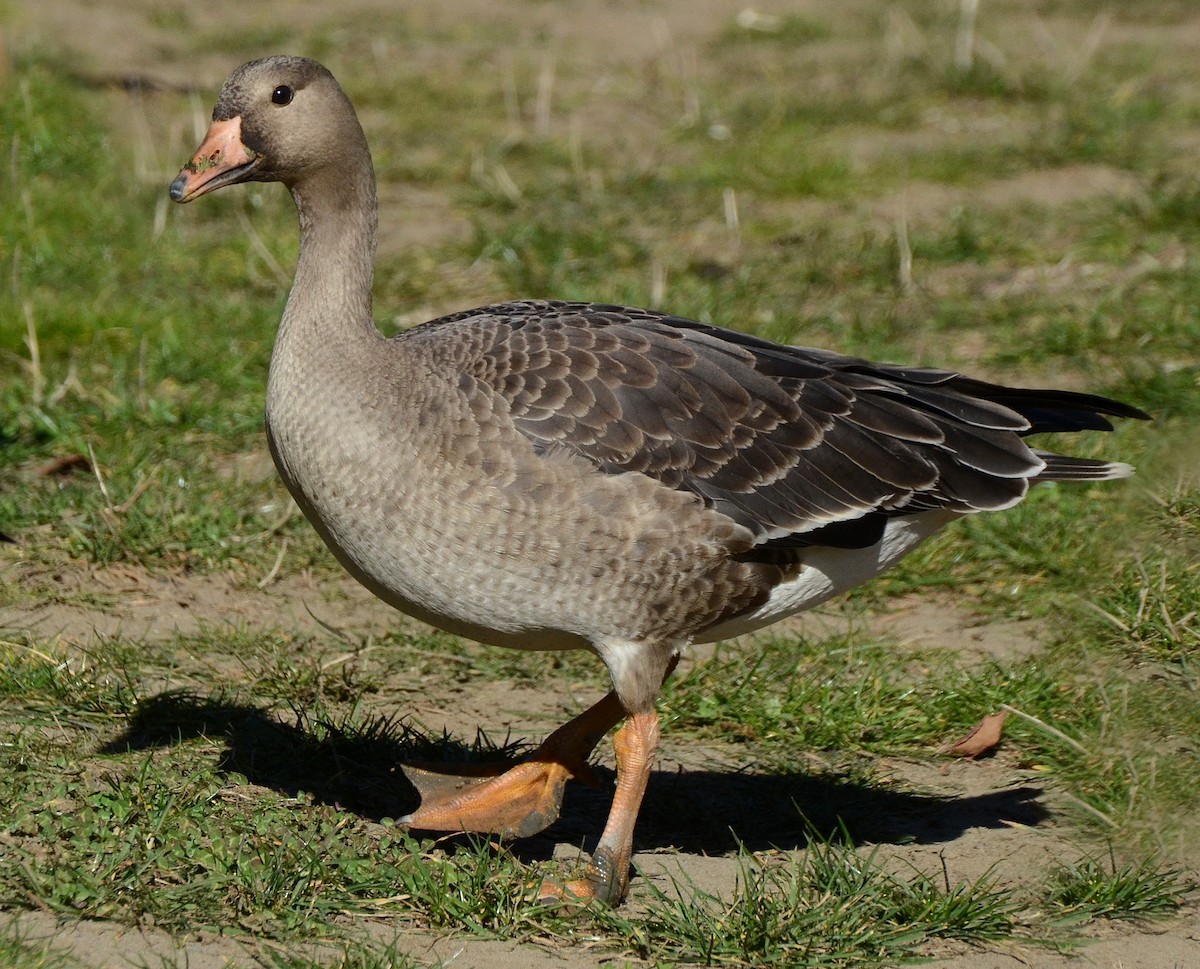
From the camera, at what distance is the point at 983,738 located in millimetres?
5219

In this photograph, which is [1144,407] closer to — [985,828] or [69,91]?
[985,828]

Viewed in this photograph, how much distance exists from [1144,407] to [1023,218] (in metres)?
2.64

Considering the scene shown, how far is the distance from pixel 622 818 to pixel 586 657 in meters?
1.74

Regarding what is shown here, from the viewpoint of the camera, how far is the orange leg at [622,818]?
4246 millimetres

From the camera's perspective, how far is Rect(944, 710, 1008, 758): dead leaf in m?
5.22

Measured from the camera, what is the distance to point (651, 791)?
16.6ft

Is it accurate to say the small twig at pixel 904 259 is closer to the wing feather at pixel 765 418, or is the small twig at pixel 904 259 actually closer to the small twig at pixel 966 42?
the small twig at pixel 966 42

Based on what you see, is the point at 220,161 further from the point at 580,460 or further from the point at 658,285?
the point at 658,285

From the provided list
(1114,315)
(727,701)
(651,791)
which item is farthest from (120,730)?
(1114,315)

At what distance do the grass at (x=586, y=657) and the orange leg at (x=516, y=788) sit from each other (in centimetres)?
12

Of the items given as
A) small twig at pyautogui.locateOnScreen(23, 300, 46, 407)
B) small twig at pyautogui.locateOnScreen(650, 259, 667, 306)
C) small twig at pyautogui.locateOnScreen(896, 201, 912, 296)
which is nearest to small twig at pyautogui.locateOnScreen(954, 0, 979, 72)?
small twig at pyautogui.locateOnScreen(896, 201, 912, 296)

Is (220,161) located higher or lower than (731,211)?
higher

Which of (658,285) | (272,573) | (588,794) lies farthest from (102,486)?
(658,285)

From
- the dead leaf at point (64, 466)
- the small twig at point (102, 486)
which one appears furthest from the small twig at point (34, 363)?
the small twig at point (102, 486)
